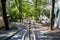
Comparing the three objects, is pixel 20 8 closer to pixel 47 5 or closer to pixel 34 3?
pixel 34 3

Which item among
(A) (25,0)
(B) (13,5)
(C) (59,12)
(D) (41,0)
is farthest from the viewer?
(A) (25,0)

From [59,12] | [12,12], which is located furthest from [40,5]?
[59,12]

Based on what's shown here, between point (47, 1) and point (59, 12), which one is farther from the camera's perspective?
point (47, 1)

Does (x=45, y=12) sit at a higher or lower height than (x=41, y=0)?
lower

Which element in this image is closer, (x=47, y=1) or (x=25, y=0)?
(x=47, y=1)

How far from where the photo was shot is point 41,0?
35250mm

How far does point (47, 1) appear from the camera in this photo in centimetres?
3703

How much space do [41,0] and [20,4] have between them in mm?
4660

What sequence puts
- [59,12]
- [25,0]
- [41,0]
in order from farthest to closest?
1. [25,0]
2. [41,0]
3. [59,12]

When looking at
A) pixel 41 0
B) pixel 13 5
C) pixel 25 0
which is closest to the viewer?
pixel 41 0

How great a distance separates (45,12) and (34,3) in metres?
3.00

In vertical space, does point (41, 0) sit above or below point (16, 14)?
above

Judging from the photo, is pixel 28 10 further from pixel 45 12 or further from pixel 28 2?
pixel 45 12

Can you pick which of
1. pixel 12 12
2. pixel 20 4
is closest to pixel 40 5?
pixel 20 4
